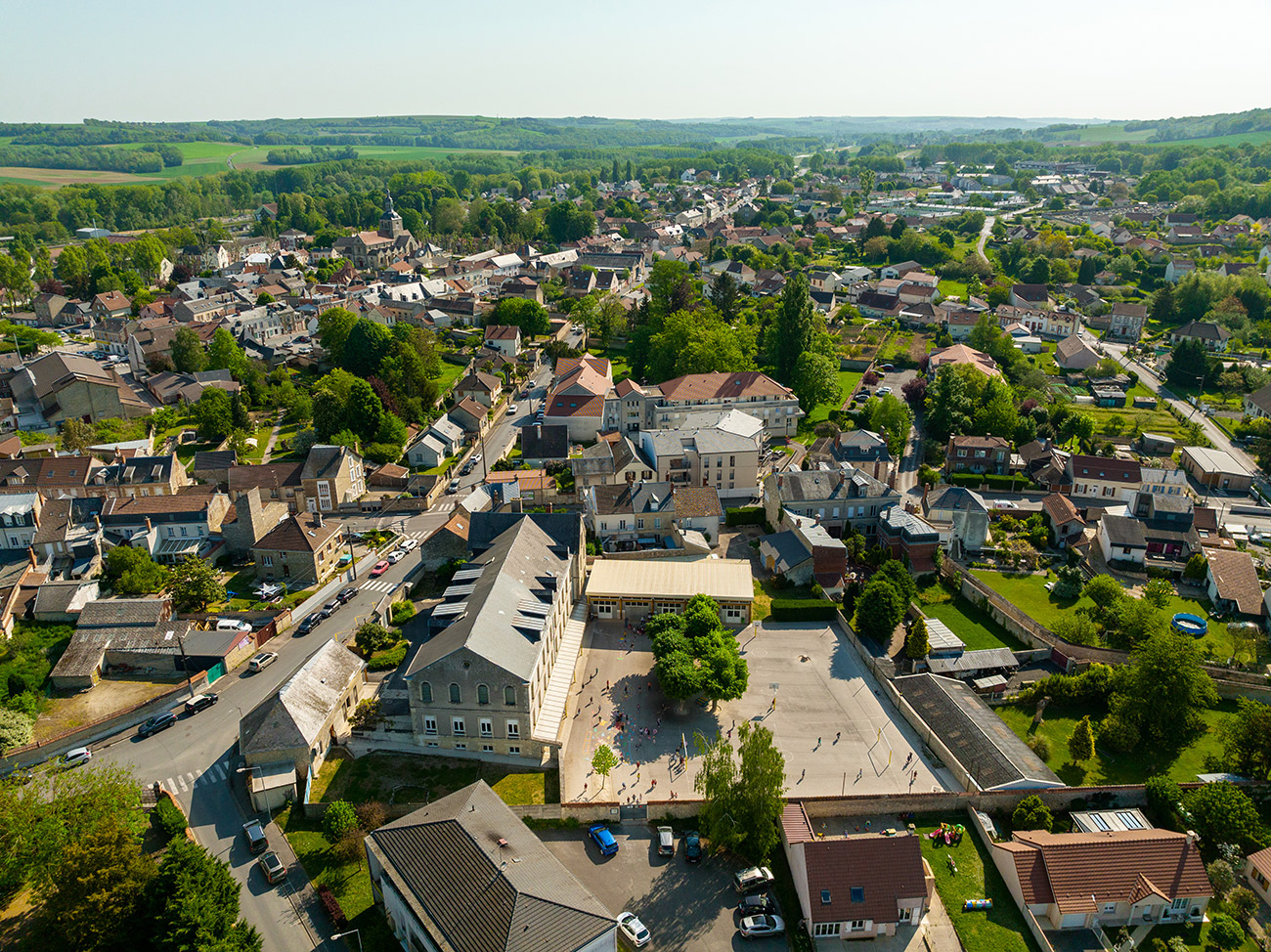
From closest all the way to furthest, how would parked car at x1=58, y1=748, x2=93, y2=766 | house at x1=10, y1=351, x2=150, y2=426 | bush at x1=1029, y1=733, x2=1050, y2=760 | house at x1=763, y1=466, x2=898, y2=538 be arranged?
parked car at x1=58, y1=748, x2=93, y2=766 < bush at x1=1029, y1=733, x2=1050, y2=760 < house at x1=763, y1=466, x2=898, y2=538 < house at x1=10, y1=351, x2=150, y2=426

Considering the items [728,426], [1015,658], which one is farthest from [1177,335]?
[1015,658]

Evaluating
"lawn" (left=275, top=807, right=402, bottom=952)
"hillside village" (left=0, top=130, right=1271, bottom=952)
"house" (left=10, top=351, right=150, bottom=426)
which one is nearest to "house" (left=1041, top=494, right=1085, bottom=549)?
"hillside village" (left=0, top=130, right=1271, bottom=952)

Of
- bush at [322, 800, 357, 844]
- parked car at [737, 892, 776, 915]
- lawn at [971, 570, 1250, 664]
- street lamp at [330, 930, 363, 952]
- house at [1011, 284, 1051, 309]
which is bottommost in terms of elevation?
lawn at [971, 570, 1250, 664]

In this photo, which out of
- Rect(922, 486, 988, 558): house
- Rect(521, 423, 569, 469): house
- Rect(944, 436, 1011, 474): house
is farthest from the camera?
Rect(521, 423, 569, 469): house

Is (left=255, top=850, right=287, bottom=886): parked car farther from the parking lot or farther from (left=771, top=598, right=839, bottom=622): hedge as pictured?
(left=771, top=598, right=839, bottom=622): hedge

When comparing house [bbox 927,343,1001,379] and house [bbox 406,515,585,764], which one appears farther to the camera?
house [bbox 927,343,1001,379]

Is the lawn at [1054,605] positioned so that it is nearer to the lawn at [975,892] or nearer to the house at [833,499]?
the house at [833,499]

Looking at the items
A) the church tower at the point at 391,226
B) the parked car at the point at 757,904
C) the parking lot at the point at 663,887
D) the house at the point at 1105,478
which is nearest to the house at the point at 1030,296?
the house at the point at 1105,478
